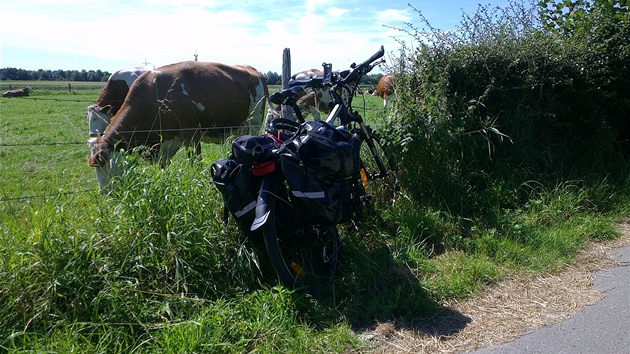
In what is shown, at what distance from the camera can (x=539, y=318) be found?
3.78 m

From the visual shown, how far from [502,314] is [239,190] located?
2096 mm

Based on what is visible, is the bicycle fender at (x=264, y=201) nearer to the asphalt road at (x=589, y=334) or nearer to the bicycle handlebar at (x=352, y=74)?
the bicycle handlebar at (x=352, y=74)

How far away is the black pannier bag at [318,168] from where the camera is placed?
3732mm

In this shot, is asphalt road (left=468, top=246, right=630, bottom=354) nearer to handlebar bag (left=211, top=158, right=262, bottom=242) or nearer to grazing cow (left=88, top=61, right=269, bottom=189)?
handlebar bag (left=211, top=158, right=262, bottom=242)

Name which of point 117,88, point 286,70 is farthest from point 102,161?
point 117,88

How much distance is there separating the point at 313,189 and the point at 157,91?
167 inches

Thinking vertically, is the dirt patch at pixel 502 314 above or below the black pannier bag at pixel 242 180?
below

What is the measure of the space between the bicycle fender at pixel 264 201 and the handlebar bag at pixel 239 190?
0.09 metres

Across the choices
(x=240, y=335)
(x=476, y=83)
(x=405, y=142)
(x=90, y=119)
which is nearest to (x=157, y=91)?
(x=90, y=119)

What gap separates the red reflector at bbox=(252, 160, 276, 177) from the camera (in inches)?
152

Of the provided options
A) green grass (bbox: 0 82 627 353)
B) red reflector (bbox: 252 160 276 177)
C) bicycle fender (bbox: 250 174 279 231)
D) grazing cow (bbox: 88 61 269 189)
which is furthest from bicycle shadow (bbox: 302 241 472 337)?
grazing cow (bbox: 88 61 269 189)

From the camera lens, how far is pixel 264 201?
3740mm

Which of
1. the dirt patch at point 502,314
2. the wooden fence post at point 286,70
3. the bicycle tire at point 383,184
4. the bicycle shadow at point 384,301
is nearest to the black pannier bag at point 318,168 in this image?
the bicycle shadow at point 384,301

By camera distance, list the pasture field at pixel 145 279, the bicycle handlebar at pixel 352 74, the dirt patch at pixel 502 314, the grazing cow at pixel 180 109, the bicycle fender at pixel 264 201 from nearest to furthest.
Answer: the pasture field at pixel 145 279
the dirt patch at pixel 502 314
the bicycle fender at pixel 264 201
the bicycle handlebar at pixel 352 74
the grazing cow at pixel 180 109
